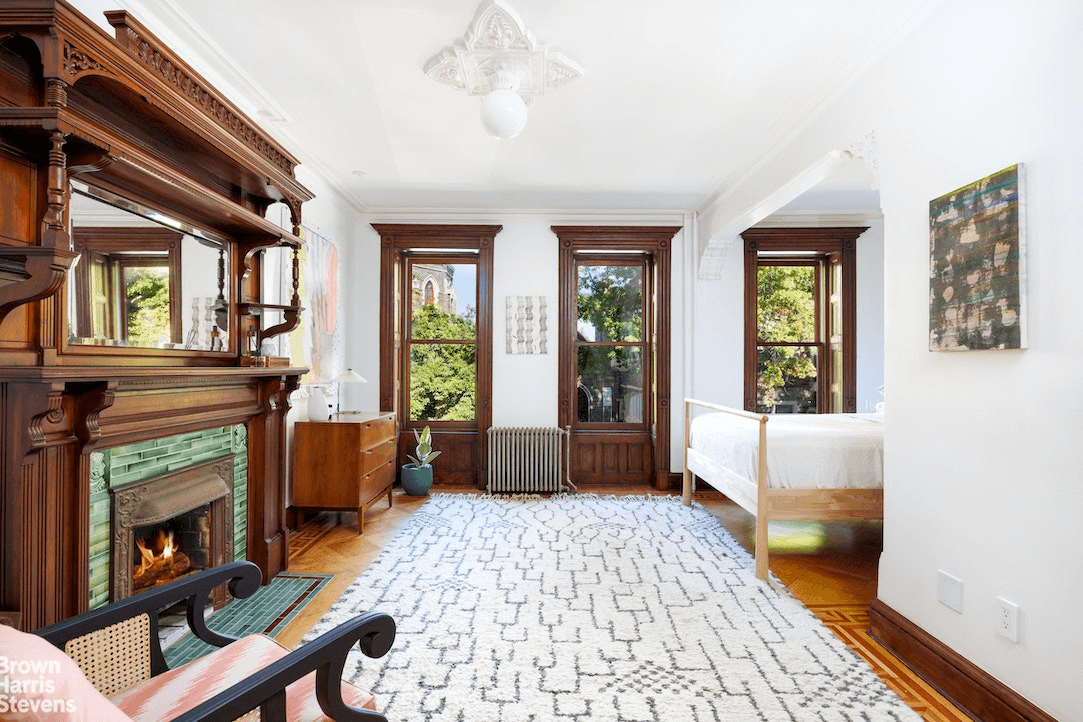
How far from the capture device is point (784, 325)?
18.6 feet

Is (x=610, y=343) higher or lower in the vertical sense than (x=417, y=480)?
higher

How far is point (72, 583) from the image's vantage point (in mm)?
1931

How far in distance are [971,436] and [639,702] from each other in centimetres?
153

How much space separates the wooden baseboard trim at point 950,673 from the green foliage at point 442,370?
3.97 meters

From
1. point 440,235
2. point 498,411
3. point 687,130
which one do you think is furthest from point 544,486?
point 687,130

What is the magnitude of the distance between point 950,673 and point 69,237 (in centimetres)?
330

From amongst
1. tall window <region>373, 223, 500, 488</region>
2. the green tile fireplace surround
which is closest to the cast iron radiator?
tall window <region>373, 223, 500, 488</region>

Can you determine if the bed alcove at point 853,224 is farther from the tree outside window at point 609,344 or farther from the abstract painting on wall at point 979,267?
the abstract painting on wall at point 979,267

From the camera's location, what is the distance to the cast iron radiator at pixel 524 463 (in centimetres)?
529

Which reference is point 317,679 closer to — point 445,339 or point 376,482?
point 376,482

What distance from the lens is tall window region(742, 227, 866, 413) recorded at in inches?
Answer: 218

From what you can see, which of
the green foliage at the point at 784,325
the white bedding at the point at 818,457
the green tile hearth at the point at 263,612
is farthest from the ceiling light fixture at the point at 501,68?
the green foliage at the point at 784,325

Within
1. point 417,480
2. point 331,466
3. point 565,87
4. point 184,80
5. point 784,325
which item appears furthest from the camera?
point 784,325

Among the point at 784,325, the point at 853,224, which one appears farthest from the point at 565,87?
the point at 853,224
